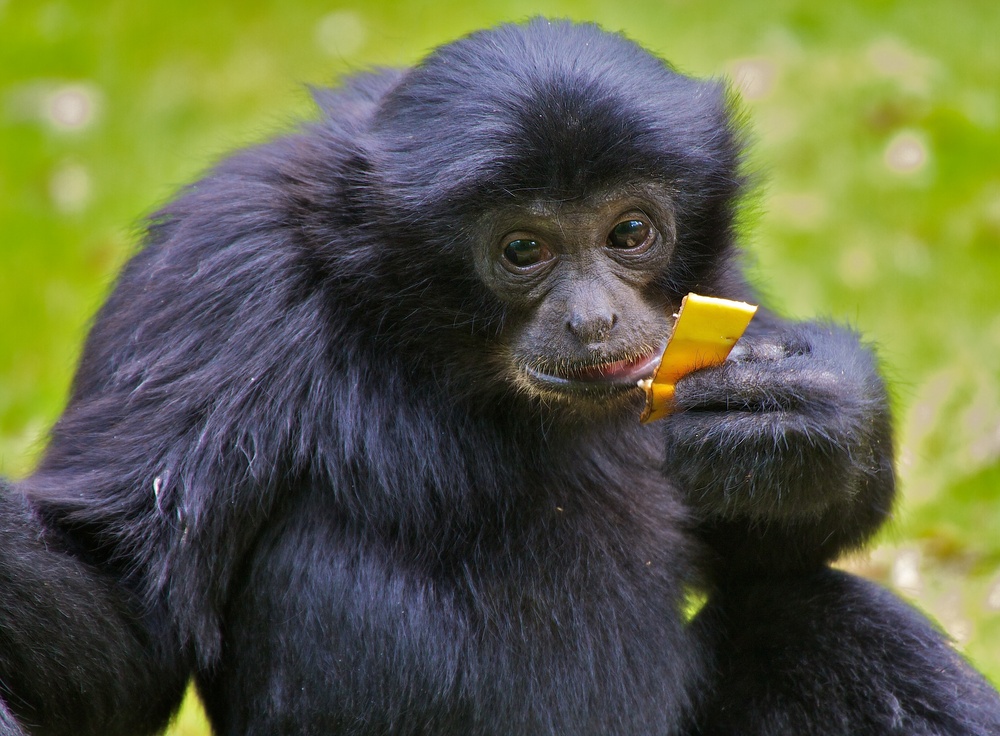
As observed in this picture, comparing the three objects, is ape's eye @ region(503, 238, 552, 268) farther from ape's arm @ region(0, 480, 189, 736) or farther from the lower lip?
ape's arm @ region(0, 480, 189, 736)

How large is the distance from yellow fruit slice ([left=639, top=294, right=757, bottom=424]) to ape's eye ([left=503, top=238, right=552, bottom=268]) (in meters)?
0.54

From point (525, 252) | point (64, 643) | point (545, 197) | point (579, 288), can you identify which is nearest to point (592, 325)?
point (579, 288)

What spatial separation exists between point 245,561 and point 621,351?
1.56 m

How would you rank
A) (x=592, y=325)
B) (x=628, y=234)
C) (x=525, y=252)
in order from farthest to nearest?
(x=628, y=234)
(x=525, y=252)
(x=592, y=325)

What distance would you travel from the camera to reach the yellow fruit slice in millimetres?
4598

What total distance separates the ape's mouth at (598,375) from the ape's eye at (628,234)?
1.36ft

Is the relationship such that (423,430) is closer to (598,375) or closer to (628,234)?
(598,375)

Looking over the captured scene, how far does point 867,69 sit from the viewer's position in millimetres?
11305

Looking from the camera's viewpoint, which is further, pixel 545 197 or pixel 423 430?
pixel 423 430

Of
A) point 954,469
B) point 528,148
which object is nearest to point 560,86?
point 528,148

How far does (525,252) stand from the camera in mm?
4773

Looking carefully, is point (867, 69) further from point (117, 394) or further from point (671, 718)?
point (117, 394)

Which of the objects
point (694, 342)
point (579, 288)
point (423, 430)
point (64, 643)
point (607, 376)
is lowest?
point (64, 643)

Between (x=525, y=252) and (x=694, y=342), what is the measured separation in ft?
2.25
